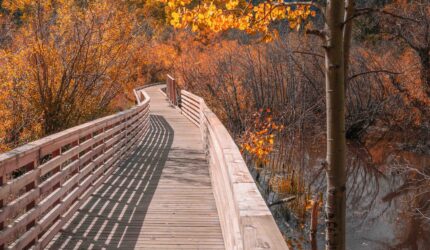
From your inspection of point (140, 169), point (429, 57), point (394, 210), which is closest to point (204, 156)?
point (140, 169)

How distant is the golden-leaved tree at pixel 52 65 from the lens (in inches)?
386

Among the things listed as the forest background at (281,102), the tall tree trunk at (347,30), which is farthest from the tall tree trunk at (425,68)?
the tall tree trunk at (347,30)

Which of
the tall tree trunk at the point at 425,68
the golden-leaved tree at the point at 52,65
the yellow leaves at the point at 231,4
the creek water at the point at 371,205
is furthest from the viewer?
the tall tree trunk at the point at 425,68

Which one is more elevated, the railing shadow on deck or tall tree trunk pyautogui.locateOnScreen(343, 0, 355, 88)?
tall tree trunk pyautogui.locateOnScreen(343, 0, 355, 88)

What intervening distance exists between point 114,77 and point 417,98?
1070 centimetres

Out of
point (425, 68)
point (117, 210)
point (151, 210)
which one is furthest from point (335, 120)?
point (425, 68)

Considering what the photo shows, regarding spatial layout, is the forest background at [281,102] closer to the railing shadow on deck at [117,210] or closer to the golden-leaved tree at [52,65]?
the golden-leaved tree at [52,65]

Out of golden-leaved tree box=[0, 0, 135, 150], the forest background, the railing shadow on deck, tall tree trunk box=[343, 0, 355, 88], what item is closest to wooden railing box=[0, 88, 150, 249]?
the railing shadow on deck

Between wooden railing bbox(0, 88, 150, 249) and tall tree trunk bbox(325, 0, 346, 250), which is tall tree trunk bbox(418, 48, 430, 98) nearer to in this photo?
wooden railing bbox(0, 88, 150, 249)

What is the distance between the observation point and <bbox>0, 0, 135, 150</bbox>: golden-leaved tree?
9.80m

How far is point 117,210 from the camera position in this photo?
22.6 ft

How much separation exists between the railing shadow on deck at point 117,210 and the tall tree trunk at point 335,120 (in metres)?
2.32

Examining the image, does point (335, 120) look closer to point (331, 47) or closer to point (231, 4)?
point (331, 47)

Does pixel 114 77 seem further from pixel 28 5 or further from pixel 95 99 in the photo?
pixel 28 5
